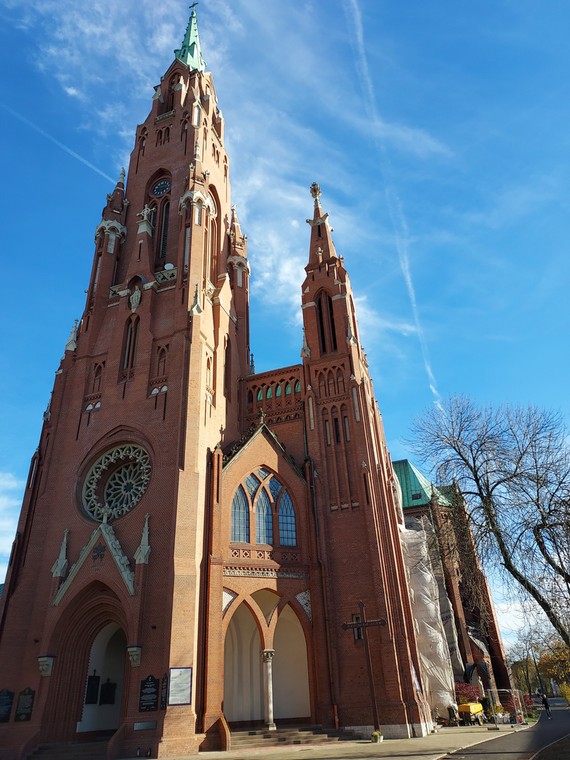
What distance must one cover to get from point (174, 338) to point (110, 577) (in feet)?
39.3

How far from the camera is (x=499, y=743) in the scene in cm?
1767

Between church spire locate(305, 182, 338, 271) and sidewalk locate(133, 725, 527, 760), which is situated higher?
church spire locate(305, 182, 338, 271)

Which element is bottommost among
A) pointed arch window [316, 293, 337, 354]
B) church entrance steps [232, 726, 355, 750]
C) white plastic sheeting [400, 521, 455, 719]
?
church entrance steps [232, 726, 355, 750]

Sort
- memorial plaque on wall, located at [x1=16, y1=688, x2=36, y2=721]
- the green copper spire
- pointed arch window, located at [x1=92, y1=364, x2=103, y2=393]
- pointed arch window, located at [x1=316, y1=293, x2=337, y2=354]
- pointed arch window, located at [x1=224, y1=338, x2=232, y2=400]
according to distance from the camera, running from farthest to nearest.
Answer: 1. the green copper spire
2. pointed arch window, located at [x1=316, y1=293, x2=337, y2=354]
3. pointed arch window, located at [x1=224, y1=338, x2=232, y2=400]
4. pointed arch window, located at [x1=92, y1=364, x2=103, y2=393]
5. memorial plaque on wall, located at [x1=16, y1=688, x2=36, y2=721]

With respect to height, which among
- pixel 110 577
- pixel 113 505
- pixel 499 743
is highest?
pixel 113 505

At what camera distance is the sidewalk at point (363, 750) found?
15358mm

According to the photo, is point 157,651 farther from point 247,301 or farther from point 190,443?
point 247,301

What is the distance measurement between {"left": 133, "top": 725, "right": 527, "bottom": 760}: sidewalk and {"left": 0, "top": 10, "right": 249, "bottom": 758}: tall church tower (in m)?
2.47

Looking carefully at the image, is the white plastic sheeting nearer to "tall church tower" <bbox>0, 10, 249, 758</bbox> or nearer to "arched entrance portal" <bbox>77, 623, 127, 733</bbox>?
"tall church tower" <bbox>0, 10, 249, 758</bbox>

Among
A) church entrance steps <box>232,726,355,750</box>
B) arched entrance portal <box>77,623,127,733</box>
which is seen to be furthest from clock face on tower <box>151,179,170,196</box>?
church entrance steps <box>232,726,355,750</box>

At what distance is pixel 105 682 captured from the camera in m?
24.1

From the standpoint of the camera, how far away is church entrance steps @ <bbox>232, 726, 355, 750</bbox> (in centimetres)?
2020

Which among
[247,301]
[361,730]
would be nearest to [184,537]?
[361,730]

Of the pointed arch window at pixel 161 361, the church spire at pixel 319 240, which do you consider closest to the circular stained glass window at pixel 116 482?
the pointed arch window at pixel 161 361
